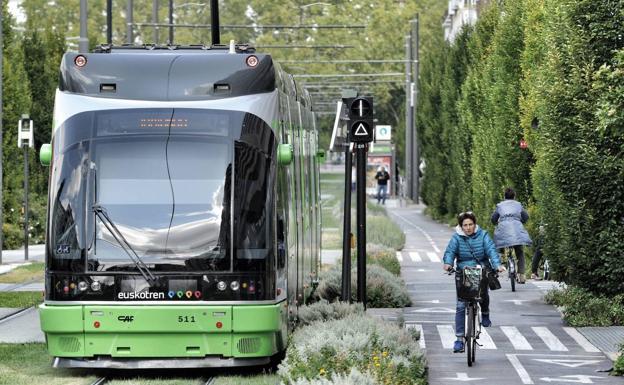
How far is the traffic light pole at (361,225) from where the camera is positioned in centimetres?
2036

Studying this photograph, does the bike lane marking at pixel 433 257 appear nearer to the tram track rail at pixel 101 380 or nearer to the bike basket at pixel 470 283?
the bike basket at pixel 470 283

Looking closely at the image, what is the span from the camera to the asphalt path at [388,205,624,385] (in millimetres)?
16438

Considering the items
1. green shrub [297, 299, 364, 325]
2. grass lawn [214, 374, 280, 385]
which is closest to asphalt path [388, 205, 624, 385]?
green shrub [297, 299, 364, 325]

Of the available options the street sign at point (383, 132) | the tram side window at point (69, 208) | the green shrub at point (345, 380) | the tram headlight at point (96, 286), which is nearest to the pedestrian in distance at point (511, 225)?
the tram side window at point (69, 208)

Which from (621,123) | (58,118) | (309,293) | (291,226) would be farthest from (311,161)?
(621,123)

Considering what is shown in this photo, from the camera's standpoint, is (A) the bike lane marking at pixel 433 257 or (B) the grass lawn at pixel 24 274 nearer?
(B) the grass lawn at pixel 24 274

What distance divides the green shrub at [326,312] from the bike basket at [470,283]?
1.75 meters

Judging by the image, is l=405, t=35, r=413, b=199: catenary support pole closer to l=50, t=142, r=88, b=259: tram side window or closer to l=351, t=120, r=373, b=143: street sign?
l=351, t=120, r=373, b=143: street sign

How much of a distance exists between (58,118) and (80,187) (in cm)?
90

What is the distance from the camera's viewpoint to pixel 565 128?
21.8m

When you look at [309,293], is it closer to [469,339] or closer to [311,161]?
[311,161]

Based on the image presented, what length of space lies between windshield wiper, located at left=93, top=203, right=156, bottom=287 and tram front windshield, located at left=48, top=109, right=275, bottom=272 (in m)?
0.01

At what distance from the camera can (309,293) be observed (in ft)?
77.7

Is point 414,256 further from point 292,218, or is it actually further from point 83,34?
point 292,218
